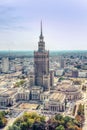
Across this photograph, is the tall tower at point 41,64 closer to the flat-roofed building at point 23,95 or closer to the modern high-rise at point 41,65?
the modern high-rise at point 41,65

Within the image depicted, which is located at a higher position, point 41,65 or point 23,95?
point 41,65

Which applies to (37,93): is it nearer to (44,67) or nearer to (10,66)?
(44,67)

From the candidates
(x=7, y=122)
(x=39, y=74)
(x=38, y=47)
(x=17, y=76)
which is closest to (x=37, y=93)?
(x=39, y=74)

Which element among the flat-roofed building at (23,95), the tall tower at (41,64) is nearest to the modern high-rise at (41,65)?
the tall tower at (41,64)

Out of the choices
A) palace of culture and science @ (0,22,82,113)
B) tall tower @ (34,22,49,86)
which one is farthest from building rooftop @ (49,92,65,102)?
tall tower @ (34,22,49,86)

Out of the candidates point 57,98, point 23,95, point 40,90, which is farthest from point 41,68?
point 57,98

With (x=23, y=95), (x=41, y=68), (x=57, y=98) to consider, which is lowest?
(x=23, y=95)

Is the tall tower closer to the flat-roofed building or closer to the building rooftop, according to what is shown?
the flat-roofed building

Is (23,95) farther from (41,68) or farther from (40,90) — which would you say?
(41,68)
